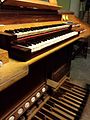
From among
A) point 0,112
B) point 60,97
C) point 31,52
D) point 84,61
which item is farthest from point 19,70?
point 84,61

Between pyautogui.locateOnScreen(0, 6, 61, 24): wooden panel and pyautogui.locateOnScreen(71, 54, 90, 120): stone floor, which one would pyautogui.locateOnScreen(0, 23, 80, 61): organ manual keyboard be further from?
pyautogui.locateOnScreen(71, 54, 90, 120): stone floor

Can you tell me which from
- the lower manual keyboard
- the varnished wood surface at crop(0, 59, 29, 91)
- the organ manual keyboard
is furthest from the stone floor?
the varnished wood surface at crop(0, 59, 29, 91)

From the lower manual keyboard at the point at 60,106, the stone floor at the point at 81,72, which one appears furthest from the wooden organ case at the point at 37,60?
the stone floor at the point at 81,72

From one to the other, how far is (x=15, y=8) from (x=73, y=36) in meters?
0.70

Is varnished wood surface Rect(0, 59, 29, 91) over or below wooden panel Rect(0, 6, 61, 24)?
below

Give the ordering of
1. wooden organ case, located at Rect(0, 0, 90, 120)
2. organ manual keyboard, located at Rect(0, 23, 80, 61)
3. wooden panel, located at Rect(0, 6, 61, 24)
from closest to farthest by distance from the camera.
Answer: organ manual keyboard, located at Rect(0, 23, 80, 61) → wooden organ case, located at Rect(0, 0, 90, 120) → wooden panel, located at Rect(0, 6, 61, 24)

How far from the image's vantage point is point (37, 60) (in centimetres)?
98

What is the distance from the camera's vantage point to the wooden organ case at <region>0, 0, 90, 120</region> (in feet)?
3.28

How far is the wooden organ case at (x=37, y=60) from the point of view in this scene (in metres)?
1.00

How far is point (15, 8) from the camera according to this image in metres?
1.37

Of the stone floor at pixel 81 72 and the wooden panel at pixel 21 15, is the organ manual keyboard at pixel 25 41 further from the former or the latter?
the stone floor at pixel 81 72

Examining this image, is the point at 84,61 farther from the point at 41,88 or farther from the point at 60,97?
the point at 41,88

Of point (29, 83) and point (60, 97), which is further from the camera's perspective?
point (60, 97)

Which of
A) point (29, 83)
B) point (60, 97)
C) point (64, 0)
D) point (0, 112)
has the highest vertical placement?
point (64, 0)
